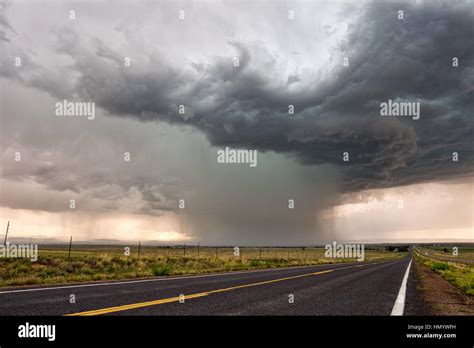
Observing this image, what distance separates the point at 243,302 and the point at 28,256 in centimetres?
1975

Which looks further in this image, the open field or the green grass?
the open field

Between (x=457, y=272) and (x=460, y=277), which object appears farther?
(x=457, y=272)

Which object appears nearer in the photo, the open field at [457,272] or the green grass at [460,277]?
the green grass at [460,277]

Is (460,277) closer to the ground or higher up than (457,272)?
higher up
